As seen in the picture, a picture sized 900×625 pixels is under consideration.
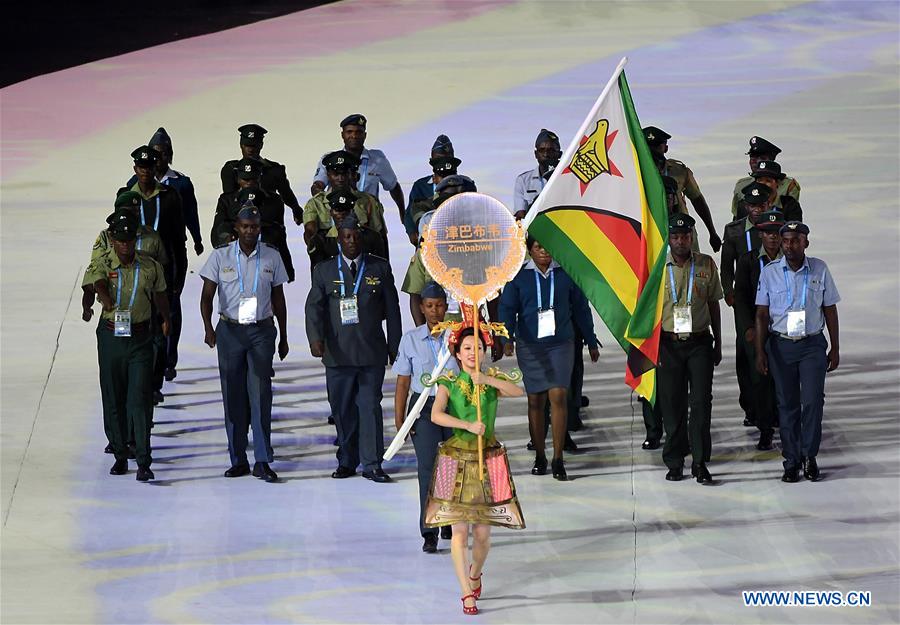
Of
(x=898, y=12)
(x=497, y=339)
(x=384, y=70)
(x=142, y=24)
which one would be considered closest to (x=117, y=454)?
(x=497, y=339)

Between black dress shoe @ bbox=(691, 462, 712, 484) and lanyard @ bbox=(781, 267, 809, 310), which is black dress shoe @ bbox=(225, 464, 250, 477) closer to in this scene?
black dress shoe @ bbox=(691, 462, 712, 484)

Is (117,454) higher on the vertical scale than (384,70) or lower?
lower

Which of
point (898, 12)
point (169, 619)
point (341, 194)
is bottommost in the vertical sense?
point (169, 619)

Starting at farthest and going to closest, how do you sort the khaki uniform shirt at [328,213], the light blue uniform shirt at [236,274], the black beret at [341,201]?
the khaki uniform shirt at [328,213] → the black beret at [341,201] → the light blue uniform shirt at [236,274]

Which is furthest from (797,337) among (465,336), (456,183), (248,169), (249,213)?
(248,169)

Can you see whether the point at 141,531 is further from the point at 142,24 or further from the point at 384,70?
the point at 142,24

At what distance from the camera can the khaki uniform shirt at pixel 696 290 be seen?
1211 centimetres

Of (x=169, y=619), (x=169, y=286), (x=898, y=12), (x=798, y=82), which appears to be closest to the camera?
(x=169, y=619)

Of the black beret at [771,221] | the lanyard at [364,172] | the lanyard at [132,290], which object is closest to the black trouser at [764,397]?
the black beret at [771,221]

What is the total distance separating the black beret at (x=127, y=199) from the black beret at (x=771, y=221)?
4.21 m

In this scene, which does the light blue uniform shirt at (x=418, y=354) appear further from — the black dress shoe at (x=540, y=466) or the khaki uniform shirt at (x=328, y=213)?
the khaki uniform shirt at (x=328, y=213)

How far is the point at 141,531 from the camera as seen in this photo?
11492 mm

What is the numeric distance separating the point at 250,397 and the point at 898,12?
50.5 ft

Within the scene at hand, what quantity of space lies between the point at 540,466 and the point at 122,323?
283cm
